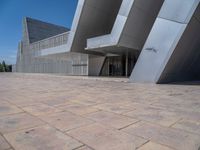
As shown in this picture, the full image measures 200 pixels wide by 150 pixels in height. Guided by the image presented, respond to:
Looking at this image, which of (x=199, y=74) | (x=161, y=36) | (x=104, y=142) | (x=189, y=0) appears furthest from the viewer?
(x=199, y=74)

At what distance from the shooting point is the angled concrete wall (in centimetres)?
1026

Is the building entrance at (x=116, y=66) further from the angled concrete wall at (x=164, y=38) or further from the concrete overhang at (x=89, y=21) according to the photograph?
the angled concrete wall at (x=164, y=38)

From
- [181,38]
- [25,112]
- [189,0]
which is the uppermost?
[189,0]

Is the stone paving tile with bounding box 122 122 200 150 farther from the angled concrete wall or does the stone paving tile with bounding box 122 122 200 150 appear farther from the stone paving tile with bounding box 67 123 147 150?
the angled concrete wall

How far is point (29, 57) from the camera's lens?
4556 cm

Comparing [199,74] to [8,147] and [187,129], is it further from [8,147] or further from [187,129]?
[8,147]

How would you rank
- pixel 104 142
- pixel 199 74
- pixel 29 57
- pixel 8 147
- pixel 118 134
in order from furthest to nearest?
1. pixel 29 57
2. pixel 199 74
3. pixel 118 134
4. pixel 104 142
5. pixel 8 147

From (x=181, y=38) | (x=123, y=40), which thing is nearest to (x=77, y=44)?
(x=123, y=40)

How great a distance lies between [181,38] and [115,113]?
27.9ft

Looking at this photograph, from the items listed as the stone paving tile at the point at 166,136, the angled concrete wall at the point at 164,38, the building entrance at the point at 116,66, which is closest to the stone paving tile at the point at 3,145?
the stone paving tile at the point at 166,136

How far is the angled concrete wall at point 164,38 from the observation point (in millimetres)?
10258

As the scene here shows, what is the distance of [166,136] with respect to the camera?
2.65 metres

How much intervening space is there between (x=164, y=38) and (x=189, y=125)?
890 cm

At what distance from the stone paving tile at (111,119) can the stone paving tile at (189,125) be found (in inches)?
31.8
